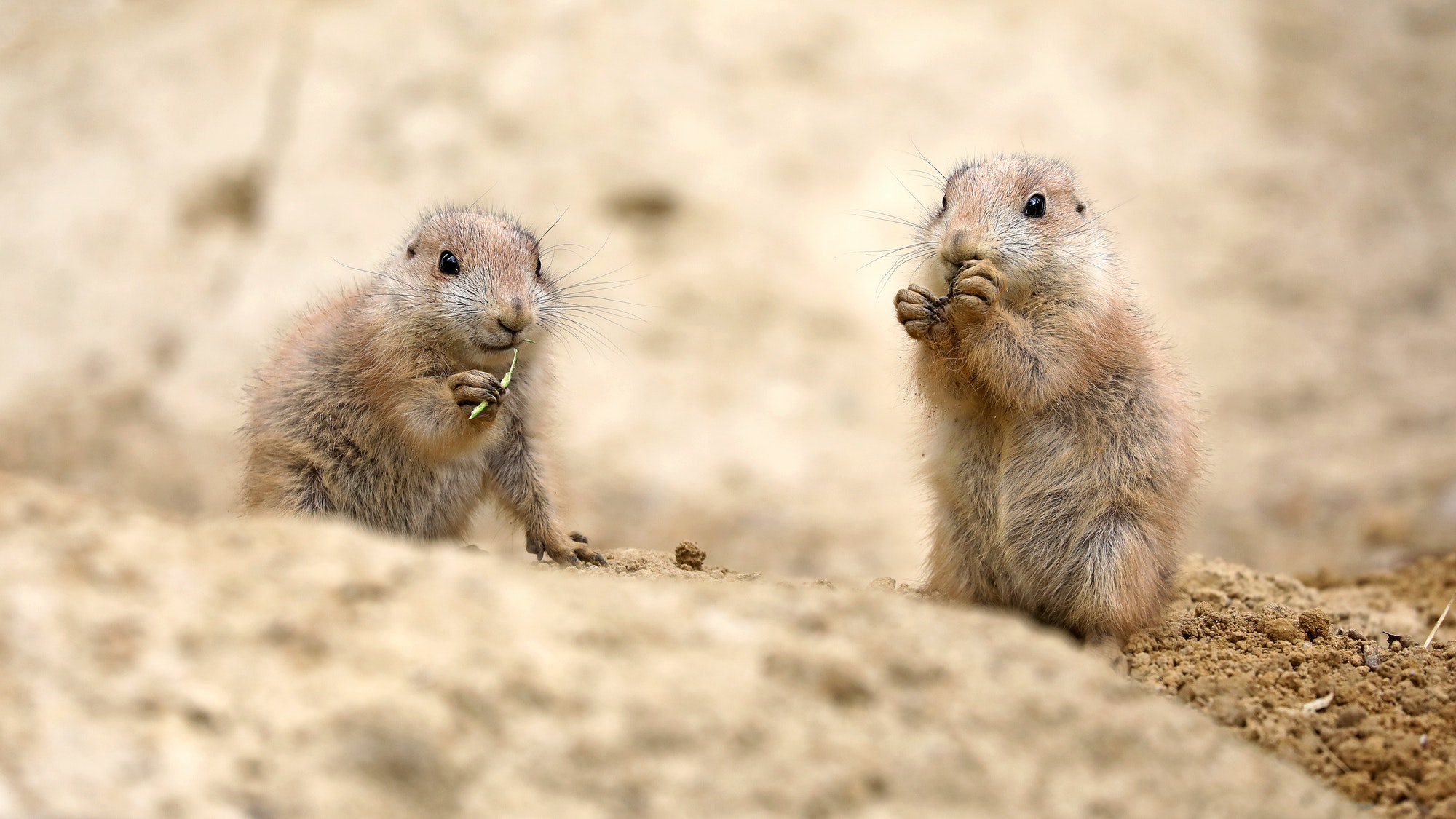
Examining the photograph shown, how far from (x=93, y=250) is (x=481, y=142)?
414 cm

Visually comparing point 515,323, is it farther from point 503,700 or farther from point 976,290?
point 503,700

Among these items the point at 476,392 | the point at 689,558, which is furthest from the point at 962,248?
the point at 476,392

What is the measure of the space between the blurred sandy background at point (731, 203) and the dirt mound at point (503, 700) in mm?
7770

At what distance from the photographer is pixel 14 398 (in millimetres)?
12602

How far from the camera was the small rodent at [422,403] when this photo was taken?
5805 millimetres

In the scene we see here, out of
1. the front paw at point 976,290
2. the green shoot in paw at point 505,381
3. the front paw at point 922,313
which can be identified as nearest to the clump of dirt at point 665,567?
the green shoot in paw at point 505,381

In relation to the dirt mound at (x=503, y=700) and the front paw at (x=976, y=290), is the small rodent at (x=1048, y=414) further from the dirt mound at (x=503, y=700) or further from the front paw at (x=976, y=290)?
the dirt mound at (x=503, y=700)

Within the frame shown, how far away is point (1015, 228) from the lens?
18.2 ft

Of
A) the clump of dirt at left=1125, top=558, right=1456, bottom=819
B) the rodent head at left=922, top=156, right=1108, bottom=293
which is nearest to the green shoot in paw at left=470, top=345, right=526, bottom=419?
the rodent head at left=922, top=156, right=1108, bottom=293

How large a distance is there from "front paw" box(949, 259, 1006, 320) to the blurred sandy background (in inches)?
244

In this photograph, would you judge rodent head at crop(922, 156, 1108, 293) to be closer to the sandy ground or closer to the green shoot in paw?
the green shoot in paw

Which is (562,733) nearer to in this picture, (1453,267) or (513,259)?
(513,259)

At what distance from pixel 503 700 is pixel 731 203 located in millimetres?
10369

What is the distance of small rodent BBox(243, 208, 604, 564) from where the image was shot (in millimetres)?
5805
